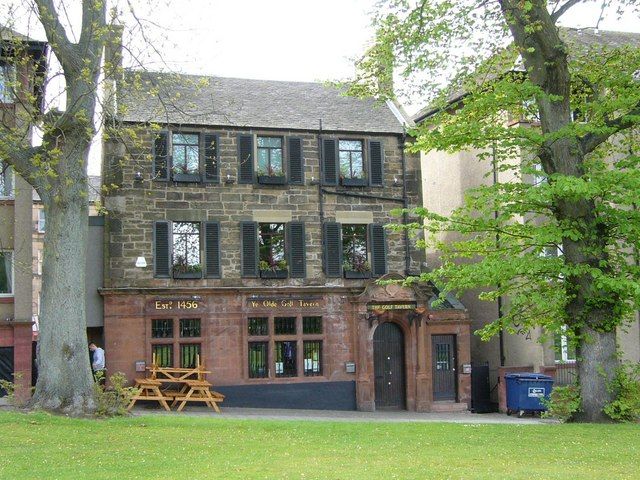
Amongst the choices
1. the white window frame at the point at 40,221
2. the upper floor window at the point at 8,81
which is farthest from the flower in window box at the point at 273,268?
the white window frame at the point at 40,221

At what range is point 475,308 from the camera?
1282 inches

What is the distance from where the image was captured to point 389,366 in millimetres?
29672

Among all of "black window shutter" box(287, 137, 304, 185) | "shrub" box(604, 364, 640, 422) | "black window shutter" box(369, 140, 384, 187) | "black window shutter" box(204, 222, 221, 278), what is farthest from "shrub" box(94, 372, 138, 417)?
"black window shutter" box(369, 140, 384, 187)

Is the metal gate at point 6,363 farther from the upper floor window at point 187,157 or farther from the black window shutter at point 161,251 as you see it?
the upper floor window at point 187,157

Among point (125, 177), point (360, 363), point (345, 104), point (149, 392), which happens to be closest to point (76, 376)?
point (149, 392)

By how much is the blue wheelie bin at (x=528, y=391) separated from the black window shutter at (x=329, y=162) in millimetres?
8680

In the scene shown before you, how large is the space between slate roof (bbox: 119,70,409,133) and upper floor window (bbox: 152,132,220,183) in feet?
1.81

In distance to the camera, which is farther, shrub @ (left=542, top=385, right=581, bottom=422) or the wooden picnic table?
the wooden picnic table

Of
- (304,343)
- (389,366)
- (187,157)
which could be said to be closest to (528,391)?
(389,366)

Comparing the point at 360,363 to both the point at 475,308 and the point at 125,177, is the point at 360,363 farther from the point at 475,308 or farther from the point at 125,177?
the point at 125,177

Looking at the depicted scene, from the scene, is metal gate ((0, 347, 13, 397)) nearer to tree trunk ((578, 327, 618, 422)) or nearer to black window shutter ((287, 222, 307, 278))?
black window shutter ((287, 222, 307, 278))

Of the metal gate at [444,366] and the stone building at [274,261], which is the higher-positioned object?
the stone building at [274,261]

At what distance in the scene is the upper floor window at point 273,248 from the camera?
28.7 m

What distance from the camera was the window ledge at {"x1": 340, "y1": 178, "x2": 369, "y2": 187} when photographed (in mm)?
29766
